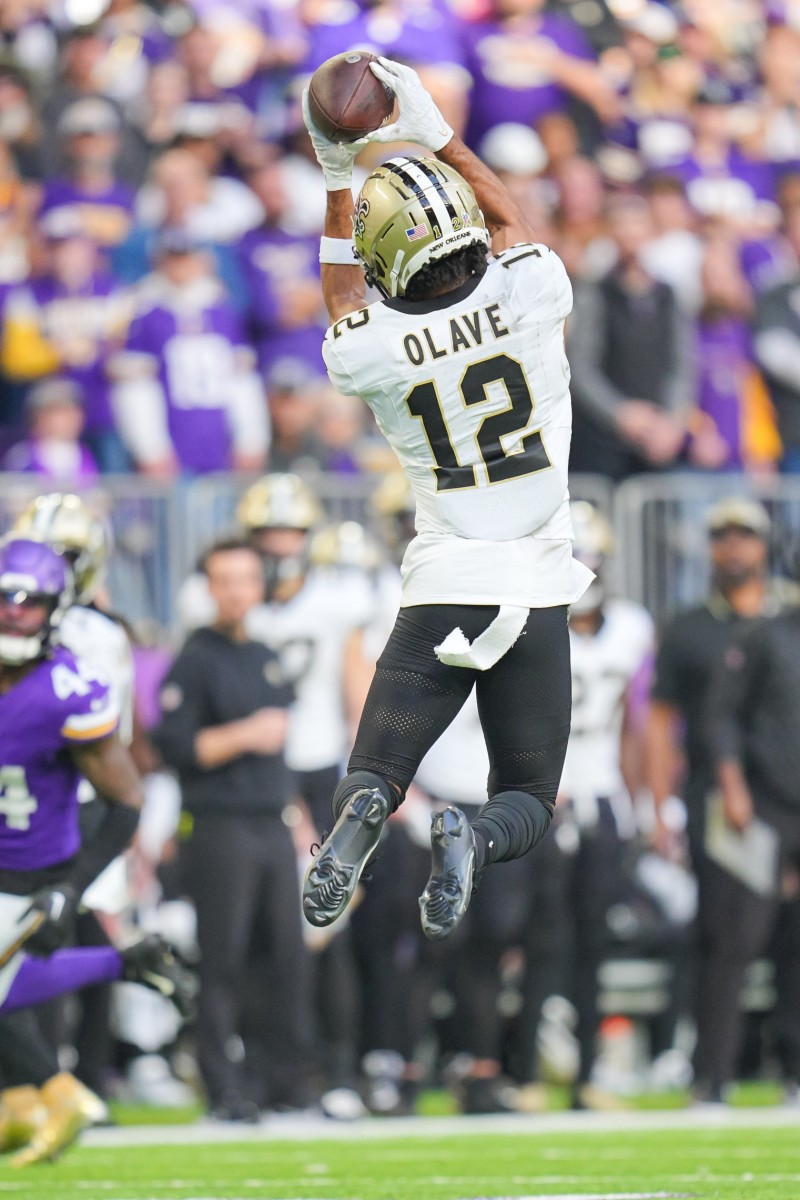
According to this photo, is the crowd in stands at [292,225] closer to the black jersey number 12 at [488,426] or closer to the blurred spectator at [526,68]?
the blurred spectator at [526,68]

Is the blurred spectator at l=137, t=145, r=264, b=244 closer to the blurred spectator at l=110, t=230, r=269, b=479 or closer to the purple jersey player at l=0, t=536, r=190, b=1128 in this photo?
the blurred spectator at l=110, t=230, r=269, b=479

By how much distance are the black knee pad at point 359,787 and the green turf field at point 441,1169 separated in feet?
4.55

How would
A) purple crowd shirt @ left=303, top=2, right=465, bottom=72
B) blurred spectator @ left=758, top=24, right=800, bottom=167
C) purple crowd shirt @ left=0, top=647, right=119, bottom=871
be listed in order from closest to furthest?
purple crowd shirt @ left=0, top=647, right=119, bottom=871, purple crowd shirt @ left=303, top=2, right=465, bottom=72, blurred spectator @ left=758, top=24, right=800, bottom=167

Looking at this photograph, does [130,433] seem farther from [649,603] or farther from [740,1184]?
[740,1184]

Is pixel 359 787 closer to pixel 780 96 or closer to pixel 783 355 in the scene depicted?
pixel 783 355

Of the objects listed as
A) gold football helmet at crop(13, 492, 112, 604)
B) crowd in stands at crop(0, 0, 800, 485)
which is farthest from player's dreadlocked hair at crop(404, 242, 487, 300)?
crowd in stands at crop(0, 0, 800, 485)

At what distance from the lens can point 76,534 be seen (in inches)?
336

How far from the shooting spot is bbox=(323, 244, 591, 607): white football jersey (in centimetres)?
590

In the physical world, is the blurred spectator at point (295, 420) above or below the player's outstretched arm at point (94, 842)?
above

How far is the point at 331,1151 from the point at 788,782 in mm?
2782

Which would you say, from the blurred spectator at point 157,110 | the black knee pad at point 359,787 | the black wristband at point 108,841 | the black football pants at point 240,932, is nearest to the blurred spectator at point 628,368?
the blurred spectator at point 157,110

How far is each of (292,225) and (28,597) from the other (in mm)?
5517

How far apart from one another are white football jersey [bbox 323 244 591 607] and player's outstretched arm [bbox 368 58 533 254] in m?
0.24

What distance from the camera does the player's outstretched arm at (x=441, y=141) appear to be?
6.06 metres
